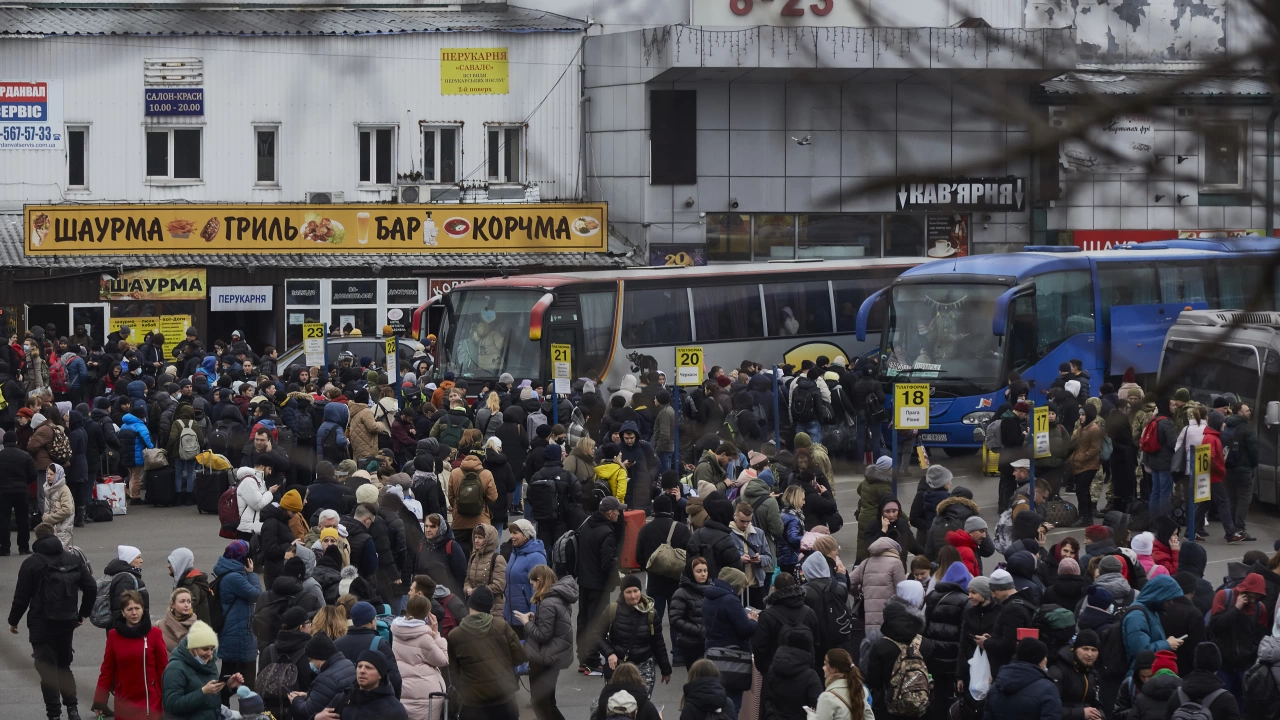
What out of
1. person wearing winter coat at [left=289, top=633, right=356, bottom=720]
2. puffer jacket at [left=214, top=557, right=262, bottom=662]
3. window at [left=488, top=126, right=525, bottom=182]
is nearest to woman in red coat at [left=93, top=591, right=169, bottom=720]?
person wearing winter coat at [left=289, top=633, right=356, bottom=720]

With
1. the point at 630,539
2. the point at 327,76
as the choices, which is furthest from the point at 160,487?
the point at 327,76

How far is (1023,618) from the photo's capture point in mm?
8320

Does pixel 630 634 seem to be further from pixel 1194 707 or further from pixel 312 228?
pixel 312 228

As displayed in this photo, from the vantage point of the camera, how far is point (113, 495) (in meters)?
17.5

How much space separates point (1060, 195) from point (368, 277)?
95.5 ft

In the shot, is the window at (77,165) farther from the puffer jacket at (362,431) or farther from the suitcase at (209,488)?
the puffer jacket at (362,431)

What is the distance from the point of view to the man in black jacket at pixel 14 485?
14.5 m

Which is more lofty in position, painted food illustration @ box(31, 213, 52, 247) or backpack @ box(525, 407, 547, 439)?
painted food illustration @ box(31, 213, 52, 247)

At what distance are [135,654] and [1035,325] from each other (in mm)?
14040

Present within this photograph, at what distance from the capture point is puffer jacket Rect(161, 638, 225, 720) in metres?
7.82

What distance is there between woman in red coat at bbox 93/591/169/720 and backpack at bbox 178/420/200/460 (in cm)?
917

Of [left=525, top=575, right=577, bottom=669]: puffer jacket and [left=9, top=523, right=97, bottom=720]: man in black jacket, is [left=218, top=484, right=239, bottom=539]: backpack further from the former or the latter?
[left=525, top=575, right=577, bottom=669]: puffer jacket

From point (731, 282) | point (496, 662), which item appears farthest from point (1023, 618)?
point (731, 282)

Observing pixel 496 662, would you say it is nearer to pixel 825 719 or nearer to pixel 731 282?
pixel 825 719
